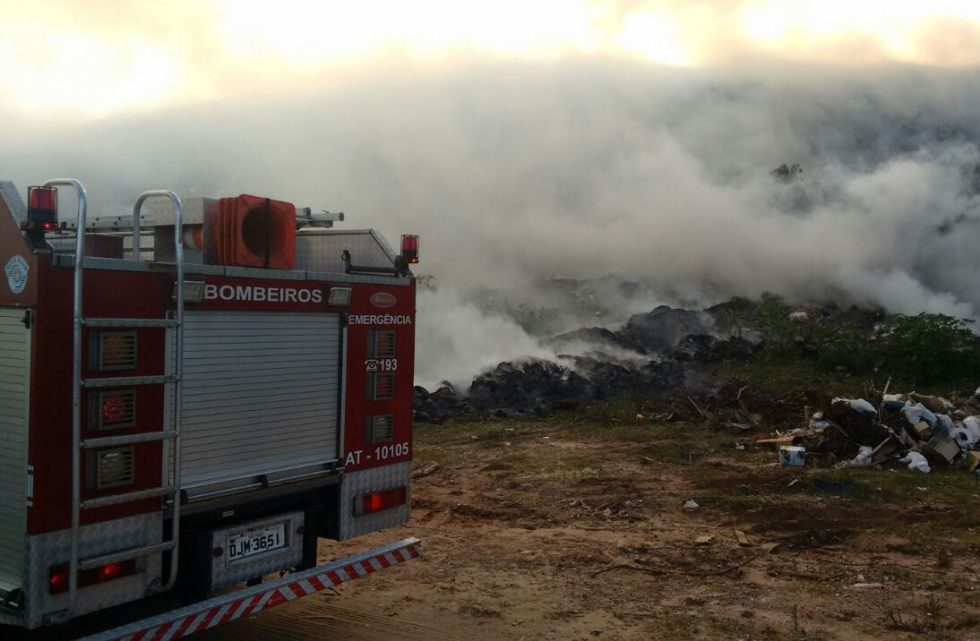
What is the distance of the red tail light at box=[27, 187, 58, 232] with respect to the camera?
365cm

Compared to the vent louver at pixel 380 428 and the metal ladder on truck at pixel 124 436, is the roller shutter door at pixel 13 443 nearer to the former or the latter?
the metal ladder on truck at pixel 124 436

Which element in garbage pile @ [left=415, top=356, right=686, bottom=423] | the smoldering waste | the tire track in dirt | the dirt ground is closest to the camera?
the tire track in dirt

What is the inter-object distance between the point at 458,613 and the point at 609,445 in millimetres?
6654

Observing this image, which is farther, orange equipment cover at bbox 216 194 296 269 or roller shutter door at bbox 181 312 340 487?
orange equipment cover at bbox 216 194 296 269

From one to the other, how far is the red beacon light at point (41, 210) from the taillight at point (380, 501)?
7.78 ft

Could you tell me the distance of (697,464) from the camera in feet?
35.5

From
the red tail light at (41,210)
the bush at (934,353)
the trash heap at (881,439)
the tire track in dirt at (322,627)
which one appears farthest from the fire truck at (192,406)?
the bush at (934,353)

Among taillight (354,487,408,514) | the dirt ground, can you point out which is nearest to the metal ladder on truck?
taillight (354,487,408,514)

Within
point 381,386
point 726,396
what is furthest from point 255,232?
point 726,396

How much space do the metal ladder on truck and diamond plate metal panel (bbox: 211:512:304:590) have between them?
314 millimetres

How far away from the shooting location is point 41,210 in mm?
3674

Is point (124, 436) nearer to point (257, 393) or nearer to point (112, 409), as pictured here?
point (112, 409)

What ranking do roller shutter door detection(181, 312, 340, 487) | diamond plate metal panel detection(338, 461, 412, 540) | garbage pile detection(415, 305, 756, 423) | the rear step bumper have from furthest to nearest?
garbage pile detection(415, 305, 756, 423)
diamond plate metal panel detection(338, 461, 412, 540)
roller shutter door detection(181, 312, 340, 487)
the rear step bumper

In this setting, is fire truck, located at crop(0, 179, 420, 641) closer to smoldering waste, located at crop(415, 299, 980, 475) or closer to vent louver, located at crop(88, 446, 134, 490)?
vent louver, located at crop(88, 446, 134, 490)
